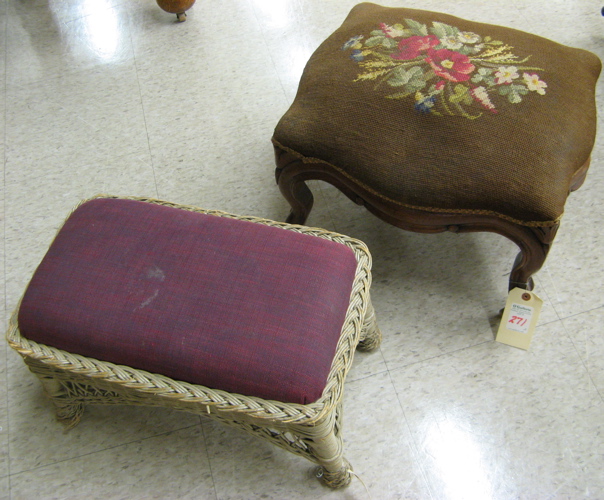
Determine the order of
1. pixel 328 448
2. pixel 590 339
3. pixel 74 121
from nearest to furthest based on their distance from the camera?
pixel 328 448 < pixel 590 339 < pixel 74 121

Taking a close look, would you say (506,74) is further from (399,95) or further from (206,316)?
(206,316)

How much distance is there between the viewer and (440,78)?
1.15m

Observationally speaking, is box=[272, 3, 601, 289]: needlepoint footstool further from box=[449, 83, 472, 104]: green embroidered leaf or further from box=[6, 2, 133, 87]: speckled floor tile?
box=[6, 2, 133, 87]: speckled floor tile

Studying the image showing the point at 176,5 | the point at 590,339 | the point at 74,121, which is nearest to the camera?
the point at 590,339

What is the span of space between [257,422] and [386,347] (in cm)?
49

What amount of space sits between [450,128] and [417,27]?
0.31m

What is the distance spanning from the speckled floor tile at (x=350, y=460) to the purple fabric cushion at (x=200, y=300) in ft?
1.28

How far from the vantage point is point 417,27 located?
126cm

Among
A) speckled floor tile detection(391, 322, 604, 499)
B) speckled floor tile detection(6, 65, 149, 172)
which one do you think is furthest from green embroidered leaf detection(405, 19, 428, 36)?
speckled floor tile detection(6, 65, 149, 172)

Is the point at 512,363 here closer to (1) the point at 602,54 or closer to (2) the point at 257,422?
(2) the point at 257,422

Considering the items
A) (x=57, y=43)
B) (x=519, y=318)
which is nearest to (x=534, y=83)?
(x=519, y=318)

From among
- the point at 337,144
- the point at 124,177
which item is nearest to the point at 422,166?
the point at 337,144

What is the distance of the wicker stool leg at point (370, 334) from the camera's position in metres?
1.16

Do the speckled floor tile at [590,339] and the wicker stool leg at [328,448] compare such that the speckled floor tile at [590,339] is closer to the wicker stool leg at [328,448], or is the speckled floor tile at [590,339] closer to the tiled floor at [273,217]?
the tiled floor at [273,217]
